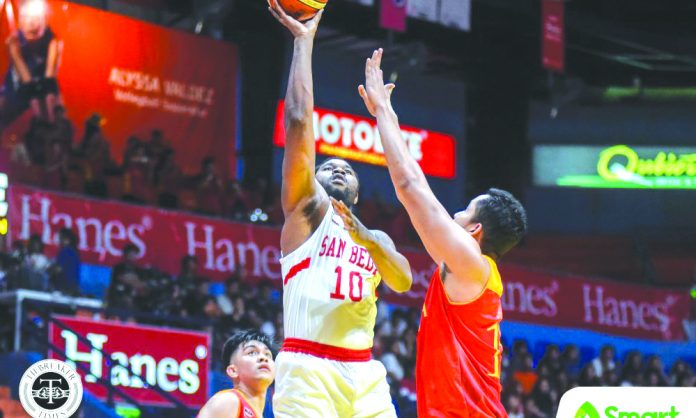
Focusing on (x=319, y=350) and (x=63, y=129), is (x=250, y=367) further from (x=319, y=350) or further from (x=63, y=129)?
(x=63, y=129)

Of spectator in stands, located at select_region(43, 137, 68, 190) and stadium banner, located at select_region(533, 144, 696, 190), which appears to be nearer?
spectator in stands, located at select_region(43, 137, 68, 190)

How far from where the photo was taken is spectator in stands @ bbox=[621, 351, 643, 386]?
19000mm

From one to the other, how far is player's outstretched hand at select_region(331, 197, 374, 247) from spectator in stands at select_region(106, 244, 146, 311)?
8.36 metres

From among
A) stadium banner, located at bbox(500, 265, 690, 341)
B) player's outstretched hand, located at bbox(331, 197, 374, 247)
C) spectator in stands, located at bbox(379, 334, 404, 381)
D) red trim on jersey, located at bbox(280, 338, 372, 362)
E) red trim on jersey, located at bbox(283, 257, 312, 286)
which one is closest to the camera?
player's outstretched hand, located at bbox(331, 197, 374, 247)

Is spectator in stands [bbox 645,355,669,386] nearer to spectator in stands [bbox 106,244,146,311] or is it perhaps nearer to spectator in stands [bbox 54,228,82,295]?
spectator in stands [bbox 106,244,146,311]

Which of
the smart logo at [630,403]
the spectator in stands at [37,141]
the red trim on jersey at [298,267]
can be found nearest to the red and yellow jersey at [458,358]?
the smart logo at [630,403]

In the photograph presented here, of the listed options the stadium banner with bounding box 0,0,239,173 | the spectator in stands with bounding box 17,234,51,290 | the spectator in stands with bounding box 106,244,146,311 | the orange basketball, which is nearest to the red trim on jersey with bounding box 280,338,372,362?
the orange basketball

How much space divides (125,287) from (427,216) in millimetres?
9519

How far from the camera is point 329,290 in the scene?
5.92m

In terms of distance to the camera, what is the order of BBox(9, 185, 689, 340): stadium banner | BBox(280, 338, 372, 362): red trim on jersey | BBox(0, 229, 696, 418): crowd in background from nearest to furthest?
BBox(280, 338, 372, 362): red trim on jersey, BBox(0, 229, 696, 418): crowd in background, BBox(9, 185, 689, 340): stadium banner

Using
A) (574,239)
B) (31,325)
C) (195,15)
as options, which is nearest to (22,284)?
(31,325)

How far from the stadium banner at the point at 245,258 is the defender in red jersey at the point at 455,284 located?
35.3ft

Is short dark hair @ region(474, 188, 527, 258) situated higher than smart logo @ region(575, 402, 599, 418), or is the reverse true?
short dark hair @ region(474, 188, 527, 258)

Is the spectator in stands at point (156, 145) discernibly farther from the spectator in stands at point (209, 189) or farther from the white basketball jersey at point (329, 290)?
the white basketball jersey at point (329, 290)
